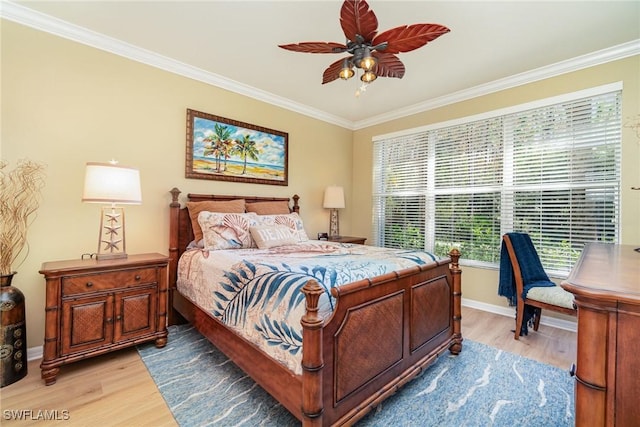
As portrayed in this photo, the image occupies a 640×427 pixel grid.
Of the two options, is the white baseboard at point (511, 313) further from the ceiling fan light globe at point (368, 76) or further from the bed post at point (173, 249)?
the bed post at point (173, 249)

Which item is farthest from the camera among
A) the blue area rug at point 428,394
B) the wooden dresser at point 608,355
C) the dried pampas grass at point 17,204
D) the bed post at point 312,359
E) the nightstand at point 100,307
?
the dried pampas grass at point 17,204

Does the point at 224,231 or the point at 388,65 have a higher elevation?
the point at 388,65

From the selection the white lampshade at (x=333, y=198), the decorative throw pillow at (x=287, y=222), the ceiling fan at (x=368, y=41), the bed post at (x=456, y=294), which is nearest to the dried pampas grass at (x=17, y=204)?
the decorative throw pillow at (x=287, y=222)

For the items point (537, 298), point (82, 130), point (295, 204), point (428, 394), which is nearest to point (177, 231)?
point (82, 130)

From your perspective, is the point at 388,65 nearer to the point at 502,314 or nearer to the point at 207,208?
the point at 207,208

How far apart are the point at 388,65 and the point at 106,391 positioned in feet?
9.69

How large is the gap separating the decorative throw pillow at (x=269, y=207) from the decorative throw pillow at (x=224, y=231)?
0.49 metres

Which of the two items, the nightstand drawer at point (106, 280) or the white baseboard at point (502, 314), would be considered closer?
the nightstand drawer at point (106, 280)

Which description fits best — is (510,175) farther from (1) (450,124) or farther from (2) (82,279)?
(2) (82,279)

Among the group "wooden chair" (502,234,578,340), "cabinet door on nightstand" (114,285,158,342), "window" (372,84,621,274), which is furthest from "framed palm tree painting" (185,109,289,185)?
"wooden chair" (502,234,578,340)

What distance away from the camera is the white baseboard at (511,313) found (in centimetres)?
284

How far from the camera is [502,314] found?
3260 millimetres

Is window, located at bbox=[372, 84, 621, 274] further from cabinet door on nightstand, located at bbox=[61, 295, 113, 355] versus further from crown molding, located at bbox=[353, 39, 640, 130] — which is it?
cabinet door on nightstand, located at bbox=[61, 295, 113, 355]

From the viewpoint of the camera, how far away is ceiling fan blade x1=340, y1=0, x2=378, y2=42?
1513 mm
